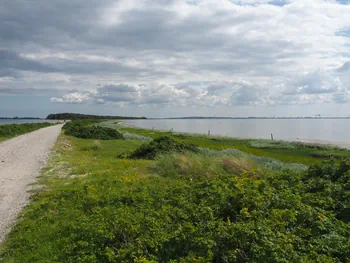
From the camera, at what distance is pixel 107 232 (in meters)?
5.42

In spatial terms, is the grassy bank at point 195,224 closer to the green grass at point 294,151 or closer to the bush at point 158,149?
the bush at point 158,149

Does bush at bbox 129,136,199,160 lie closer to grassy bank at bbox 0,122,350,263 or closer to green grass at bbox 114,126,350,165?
grassy bank at bbox 0,122,350,263

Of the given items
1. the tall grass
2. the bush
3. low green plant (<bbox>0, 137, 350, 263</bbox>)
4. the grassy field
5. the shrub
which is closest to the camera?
low green plant (<bbox>0, 137, 350, 263</bbox>)

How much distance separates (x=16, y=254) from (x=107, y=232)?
171 centimetres

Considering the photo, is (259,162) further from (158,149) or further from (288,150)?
(288,150)

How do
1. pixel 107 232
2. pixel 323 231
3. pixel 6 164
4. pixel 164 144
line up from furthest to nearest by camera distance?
pixel 164 144
pixel 6 164
pixel 107 232
pixel 323 231

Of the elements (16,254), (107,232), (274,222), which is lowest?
(16,254)

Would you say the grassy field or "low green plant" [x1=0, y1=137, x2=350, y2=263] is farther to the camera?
the grassy field

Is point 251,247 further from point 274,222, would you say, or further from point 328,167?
point 328,167

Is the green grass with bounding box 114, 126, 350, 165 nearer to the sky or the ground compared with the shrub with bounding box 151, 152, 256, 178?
nearer to the ground

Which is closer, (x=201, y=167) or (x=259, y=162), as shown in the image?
(x=201, y=167)

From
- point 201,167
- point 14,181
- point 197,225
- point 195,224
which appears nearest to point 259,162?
point 201,167

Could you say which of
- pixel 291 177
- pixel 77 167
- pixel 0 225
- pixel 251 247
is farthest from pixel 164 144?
pixel 251 247

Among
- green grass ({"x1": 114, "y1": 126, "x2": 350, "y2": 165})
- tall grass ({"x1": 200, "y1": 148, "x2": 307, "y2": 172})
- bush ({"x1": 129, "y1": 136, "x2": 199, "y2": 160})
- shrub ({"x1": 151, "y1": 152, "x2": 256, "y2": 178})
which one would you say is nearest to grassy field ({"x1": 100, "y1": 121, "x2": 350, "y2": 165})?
green grass ({"x1": 114, "y1": 126, "x2": 350, "y2": 165})
